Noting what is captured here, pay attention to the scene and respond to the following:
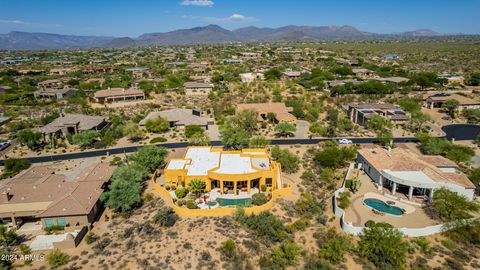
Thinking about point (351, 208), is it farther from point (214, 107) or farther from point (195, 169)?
point (214, 107)

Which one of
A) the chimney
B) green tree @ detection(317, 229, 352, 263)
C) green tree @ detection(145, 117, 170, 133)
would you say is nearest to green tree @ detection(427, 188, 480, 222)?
green tree @ detection(317, 229, 352, 263)

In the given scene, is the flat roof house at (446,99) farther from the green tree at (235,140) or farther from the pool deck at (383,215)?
the green tree at (235,140)

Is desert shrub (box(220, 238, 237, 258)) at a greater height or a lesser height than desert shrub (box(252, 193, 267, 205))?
lesser

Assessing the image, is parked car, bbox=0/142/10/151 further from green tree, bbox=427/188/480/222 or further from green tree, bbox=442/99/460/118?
green tree, bbox=442/99/460/118

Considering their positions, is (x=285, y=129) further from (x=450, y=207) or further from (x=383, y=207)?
(x=450, y=207)

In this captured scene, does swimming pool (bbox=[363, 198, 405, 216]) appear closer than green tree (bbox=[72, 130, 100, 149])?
Yes

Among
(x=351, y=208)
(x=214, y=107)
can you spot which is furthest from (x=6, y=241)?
(x=214, y=107)

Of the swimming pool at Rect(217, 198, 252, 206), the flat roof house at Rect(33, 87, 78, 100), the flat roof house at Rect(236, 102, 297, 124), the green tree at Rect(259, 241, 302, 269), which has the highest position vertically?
the flat roof house at Rect(33, 87, 78, 100)

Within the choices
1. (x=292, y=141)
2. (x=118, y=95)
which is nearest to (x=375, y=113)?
(x=292, y=141)
